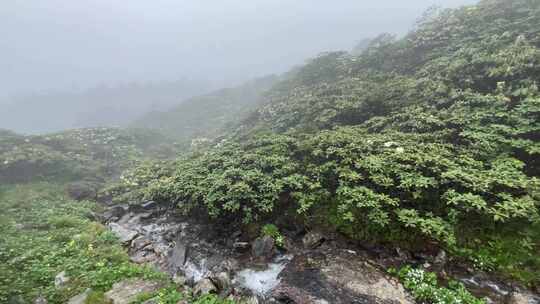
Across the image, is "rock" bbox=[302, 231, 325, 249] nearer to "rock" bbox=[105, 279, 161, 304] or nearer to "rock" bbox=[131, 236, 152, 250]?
"rock" bbox=[105, 279, 161, 304]

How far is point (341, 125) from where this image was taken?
13.4 metres

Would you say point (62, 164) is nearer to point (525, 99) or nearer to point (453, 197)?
point (453, 197)

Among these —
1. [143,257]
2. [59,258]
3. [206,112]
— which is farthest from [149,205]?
[206,112]

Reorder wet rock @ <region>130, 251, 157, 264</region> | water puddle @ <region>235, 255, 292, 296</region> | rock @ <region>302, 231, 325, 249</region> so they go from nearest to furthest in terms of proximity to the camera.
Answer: water puddle @ <region>235, 255, 292, 296</region>, rock @ <region>302, 231, 325, 249</region>, wet rock @ <region>130, 251, 157, 264</region>

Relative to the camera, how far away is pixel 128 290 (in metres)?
7.03

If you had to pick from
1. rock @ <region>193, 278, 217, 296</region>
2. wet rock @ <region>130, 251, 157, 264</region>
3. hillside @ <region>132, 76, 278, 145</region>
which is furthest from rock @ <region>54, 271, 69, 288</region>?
hillside @ <region>132, 76, 278, 145</region>

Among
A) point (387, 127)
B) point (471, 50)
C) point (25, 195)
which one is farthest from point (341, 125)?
point (25, 195)

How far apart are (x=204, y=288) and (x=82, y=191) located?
44.1ft

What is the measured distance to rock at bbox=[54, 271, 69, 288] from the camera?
7.21m

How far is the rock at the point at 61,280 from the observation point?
23.6 feet

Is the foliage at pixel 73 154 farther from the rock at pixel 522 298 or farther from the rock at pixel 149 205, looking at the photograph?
the rock at pixel 522 298

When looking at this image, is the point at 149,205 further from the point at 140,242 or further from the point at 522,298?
the point at 522,298

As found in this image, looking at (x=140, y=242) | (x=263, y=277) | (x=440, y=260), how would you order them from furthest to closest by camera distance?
(x=140, y=242), (x=263, y=277), (x=440, y=260)

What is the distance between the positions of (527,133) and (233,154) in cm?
1089
